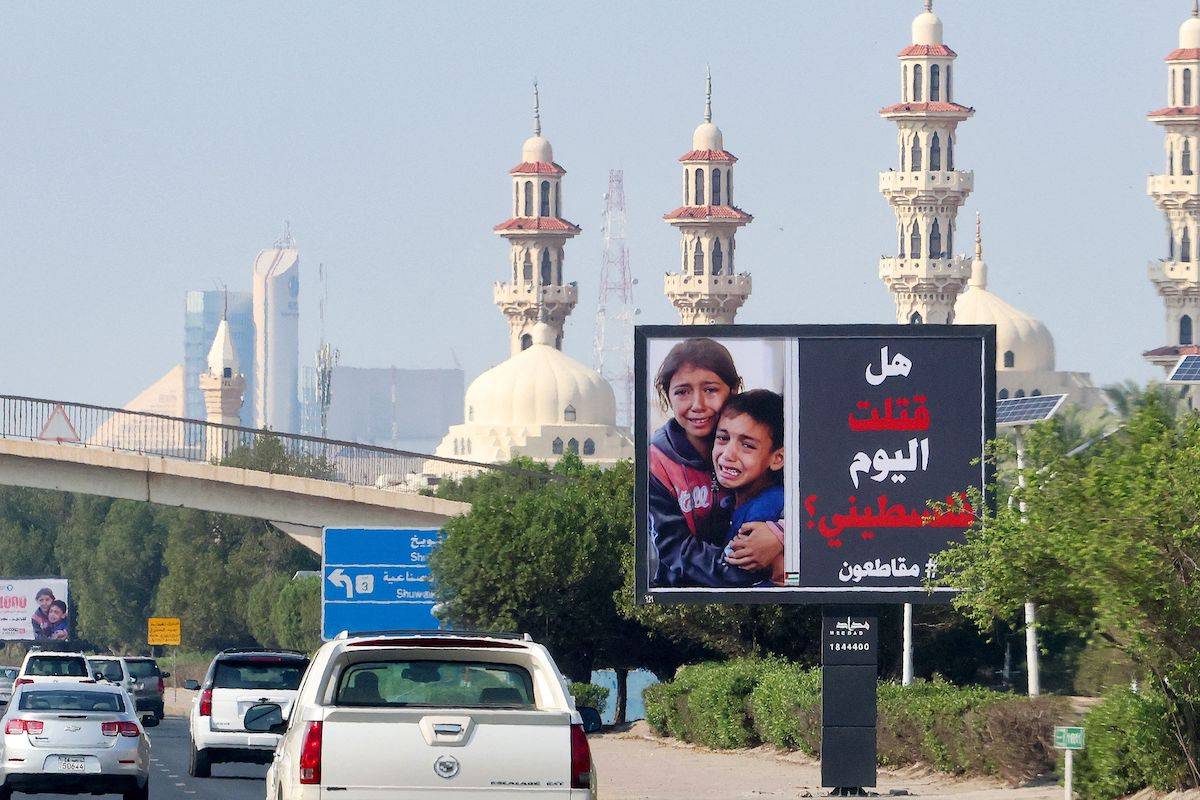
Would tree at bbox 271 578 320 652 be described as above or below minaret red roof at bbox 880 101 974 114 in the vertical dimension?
below

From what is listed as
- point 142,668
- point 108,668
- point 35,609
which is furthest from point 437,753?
point 35,609

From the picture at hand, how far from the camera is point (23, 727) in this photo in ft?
78.2

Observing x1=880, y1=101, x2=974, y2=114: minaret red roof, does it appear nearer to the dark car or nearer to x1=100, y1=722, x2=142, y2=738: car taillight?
the dark car

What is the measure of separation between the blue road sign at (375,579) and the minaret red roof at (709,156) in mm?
129793

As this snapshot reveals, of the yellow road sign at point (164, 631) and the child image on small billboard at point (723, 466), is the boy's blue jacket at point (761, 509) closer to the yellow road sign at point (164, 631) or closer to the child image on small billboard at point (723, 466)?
the child image on small billboard at point (723, 466)

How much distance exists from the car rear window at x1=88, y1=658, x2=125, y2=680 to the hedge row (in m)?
10.3

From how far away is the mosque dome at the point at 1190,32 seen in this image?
160m

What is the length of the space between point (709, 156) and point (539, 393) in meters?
20.0

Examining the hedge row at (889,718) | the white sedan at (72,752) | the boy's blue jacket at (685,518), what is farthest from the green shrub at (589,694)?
the white sedan at (72,752)

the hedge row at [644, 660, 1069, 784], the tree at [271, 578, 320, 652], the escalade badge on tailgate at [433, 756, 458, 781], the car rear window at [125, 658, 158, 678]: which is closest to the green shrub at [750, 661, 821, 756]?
the hedge row at [644, 660, 1069, 784]

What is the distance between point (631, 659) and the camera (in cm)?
5297

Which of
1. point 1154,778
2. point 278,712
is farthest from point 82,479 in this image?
point 278,712

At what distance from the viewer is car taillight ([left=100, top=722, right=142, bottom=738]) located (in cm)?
2381

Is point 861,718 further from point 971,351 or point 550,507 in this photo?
point 550,507
